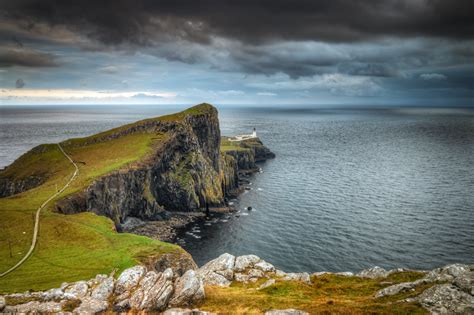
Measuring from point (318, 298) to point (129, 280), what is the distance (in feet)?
72.2

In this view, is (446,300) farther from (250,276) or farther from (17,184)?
(17,184)

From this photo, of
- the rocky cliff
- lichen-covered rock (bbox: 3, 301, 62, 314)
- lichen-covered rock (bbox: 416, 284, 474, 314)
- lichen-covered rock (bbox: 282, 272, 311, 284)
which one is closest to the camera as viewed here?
lichen-covered rock (bbox: 416, 284, 474, 314)

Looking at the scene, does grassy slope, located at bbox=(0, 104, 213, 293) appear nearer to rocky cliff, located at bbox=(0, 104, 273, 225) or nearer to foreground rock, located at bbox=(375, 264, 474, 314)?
rocky cliff, located at bbox=(0, 104, 273, 225)

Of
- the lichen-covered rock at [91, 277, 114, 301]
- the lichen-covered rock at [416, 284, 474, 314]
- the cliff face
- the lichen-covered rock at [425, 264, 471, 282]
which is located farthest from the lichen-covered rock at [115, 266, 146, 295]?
the cliff face

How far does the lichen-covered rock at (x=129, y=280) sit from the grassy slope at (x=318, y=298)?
8376 millimetres

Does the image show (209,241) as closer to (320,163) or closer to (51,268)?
(51,268)

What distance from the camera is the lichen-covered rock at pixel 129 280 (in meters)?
37.4

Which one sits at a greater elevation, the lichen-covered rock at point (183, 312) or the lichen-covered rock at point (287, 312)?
the lichen-covered rock at point (287, 312)

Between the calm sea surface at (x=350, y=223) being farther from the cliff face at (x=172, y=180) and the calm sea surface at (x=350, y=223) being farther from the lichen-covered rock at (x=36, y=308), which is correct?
the lichen-covered rock at (x=36, y=308)

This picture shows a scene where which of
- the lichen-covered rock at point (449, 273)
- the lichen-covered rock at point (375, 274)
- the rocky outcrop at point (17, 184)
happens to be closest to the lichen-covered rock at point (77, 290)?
the lichen-covered rock at point (375, 274)

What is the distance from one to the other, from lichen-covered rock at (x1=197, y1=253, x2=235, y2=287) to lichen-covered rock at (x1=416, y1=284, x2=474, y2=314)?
25.3m

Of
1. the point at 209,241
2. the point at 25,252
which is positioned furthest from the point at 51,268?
the point at 209,241

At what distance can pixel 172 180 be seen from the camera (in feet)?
394

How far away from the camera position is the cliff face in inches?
3743
